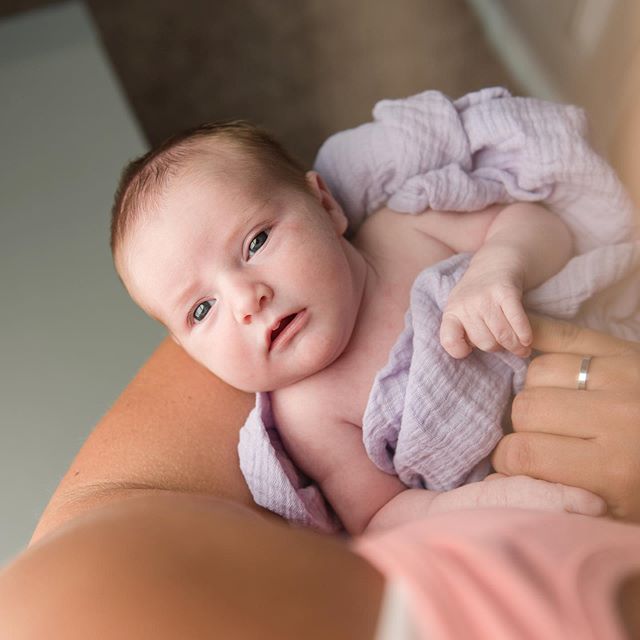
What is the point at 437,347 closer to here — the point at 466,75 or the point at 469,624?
the point at 469,624

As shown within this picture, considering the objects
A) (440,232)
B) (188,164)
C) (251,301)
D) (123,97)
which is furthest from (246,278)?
(123,97)

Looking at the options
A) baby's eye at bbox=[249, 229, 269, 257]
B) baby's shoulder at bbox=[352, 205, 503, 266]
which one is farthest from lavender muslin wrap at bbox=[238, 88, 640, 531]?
baby's eye at bbox=[249, 229, 269, 257]

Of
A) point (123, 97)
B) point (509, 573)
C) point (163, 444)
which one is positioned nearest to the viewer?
point (509, 573)

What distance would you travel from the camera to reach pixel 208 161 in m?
0.83

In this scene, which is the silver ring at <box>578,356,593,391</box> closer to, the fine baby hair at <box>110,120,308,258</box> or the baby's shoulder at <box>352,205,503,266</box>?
the baby's shoulder at <box>352,205,503,266</box>

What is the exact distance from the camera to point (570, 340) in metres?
0.75

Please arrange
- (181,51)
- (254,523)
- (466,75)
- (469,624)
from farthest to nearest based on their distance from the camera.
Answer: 1. (181,51)
2. (466,75)
3. (254,523)
4. (469,624)

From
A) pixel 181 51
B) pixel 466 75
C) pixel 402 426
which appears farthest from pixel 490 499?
pixel 181 51

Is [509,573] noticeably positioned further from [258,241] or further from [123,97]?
[123,97]

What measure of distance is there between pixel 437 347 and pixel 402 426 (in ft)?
0.26

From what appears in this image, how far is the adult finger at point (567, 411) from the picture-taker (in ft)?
2.27

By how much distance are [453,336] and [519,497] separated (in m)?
0.15

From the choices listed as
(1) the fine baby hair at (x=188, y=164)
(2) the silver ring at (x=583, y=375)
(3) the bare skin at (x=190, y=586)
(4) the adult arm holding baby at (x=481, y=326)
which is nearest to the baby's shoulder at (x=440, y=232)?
(4) the adult arm holding baby at (x=481, y=326)

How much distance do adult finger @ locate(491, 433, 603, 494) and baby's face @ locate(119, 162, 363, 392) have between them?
0.20 metres
